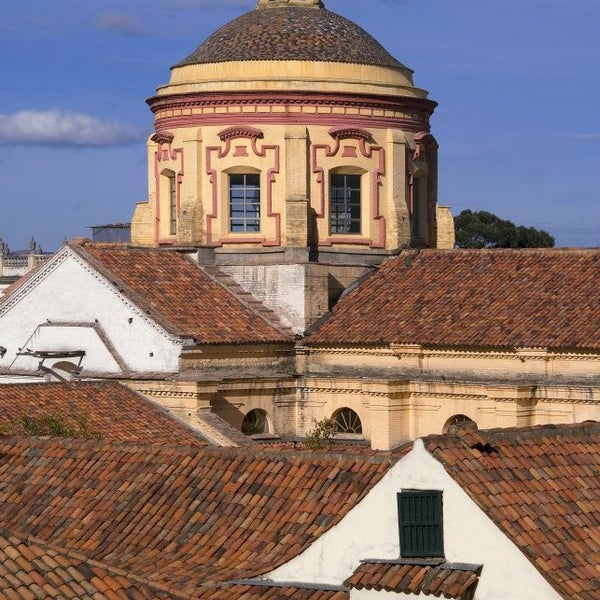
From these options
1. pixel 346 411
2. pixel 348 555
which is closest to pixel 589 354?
pixel 346 411

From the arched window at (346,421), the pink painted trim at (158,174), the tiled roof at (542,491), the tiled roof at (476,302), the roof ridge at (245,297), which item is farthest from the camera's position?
the pink painted trim at (158,174)

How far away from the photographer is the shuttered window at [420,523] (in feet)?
66.5

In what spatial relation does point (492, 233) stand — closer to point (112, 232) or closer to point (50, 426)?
point (112, 232)

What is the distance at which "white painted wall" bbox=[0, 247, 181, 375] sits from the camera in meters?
38.2

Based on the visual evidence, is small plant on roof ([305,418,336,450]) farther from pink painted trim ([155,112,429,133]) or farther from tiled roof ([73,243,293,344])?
pink painted trim ([155,112,429,133])

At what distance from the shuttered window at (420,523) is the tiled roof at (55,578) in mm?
2445

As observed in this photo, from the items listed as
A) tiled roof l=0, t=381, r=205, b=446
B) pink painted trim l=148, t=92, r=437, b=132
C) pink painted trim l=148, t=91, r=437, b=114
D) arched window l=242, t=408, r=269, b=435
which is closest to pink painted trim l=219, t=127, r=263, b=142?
pink painted trim l=148, t=92, r=437, b=132

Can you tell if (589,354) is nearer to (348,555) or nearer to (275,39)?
(275,39)

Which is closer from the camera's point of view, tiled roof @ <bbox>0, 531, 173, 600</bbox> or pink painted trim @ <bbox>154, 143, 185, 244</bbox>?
tiled roof @ <bbox>0, 531, 173, 600</bbox>

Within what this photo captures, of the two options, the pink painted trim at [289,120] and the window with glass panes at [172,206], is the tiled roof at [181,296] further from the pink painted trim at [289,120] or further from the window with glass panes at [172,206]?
the pink painted trim at [289,120]

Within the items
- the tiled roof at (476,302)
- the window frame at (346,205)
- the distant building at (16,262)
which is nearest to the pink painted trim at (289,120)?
the window frame at (346,205)

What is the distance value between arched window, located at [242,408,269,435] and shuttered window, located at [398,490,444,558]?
1870 cm

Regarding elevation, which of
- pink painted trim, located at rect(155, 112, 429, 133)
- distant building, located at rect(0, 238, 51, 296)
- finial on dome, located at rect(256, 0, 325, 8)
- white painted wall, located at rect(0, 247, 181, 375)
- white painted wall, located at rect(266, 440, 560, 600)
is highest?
distant building, located at rect(0, 238, 51, 296)

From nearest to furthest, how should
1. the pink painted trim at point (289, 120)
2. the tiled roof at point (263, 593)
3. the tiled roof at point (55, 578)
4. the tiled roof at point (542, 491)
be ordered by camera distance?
the tiled roof at point (55, 578)
the tiled roof at point (542, 491)
the tiled roof at point (263, 593)
the pink painted trim at point (289, 120)
